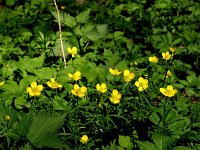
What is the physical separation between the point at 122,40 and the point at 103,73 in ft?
2.64

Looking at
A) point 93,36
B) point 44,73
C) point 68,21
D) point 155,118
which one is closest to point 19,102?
point 44,73

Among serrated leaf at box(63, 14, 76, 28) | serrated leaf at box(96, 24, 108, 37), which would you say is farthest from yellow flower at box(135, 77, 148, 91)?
serrated leaf at box(63, 14, 76, 28)

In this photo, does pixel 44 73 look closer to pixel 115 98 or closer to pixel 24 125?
pixel 115 98

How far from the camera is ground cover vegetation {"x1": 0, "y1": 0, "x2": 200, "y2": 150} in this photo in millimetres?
2029

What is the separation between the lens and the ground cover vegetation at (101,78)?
2029 millimetres

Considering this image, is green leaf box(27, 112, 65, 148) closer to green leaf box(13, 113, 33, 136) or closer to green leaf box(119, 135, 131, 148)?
green leaf box(13, 113, 33, 136)

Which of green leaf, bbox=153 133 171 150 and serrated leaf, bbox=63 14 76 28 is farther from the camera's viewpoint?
serrated leaf, bbox=63 14 76 28

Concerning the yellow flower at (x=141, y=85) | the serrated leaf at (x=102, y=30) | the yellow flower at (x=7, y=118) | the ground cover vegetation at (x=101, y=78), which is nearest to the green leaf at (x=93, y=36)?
the ground cover vegetation at (x=101, y=78)

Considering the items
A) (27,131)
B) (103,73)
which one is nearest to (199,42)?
(103,73)

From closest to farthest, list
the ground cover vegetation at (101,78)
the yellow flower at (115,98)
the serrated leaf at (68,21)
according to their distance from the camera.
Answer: the ground cover vegetation at (101,78) → the yellow flower at (115,98) → the serrated leaf at (68,21)

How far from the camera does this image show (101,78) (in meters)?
2.67

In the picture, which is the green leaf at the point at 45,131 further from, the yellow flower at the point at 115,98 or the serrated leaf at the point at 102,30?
the serrated leaf at the point at 102,30

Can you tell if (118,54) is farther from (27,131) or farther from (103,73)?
(27,131)

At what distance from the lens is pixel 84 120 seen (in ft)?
7.52
